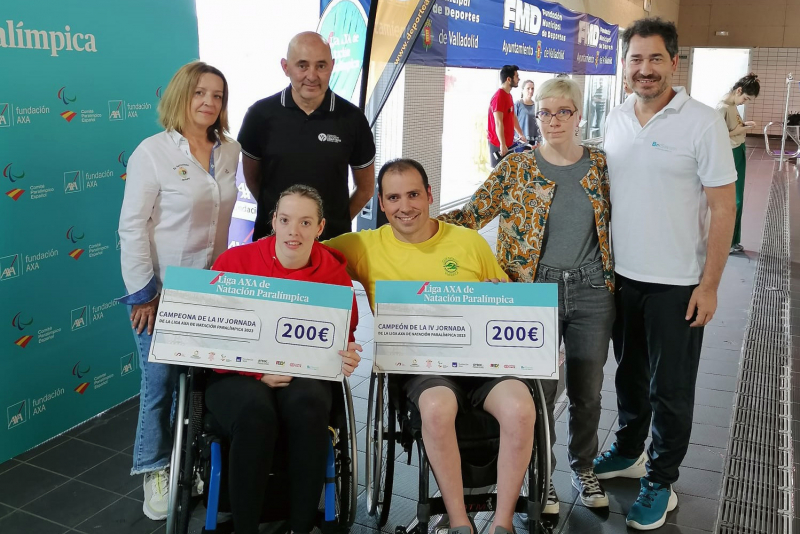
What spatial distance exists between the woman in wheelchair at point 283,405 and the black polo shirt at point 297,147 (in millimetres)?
519

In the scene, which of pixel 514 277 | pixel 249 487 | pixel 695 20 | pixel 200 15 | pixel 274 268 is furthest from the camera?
pixel 695 20

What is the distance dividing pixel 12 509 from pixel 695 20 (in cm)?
2348

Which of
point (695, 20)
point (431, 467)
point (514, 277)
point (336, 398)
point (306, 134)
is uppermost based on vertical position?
point (695, 20)

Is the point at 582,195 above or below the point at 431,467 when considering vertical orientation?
above

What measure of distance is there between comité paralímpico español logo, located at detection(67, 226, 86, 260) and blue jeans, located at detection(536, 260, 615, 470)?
1984 mm

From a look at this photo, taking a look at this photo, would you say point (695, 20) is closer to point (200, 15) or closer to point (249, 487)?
point (200, 15)

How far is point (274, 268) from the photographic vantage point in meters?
2.24

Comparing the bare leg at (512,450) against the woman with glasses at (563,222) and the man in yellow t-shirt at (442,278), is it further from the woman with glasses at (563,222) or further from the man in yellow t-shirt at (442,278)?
the woman with glasses at (563,222)

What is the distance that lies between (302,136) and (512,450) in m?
1.49

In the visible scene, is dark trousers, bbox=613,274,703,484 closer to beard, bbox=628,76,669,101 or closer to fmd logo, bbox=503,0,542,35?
beard, bbox=628,76,669,101

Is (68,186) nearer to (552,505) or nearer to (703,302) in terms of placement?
(552,505)

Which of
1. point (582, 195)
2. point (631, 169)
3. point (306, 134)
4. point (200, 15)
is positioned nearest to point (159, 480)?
point (306, 134)

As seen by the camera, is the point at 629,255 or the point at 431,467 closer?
the point at 431,467

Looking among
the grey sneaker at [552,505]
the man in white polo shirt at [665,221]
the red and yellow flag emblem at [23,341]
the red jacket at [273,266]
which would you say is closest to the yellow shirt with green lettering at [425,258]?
the red jacket at [273,266]
